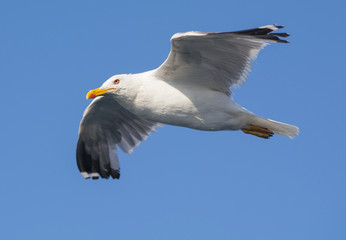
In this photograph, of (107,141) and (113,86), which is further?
(107,141)

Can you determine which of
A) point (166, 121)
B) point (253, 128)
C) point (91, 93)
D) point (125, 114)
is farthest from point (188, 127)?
point (125, 114)

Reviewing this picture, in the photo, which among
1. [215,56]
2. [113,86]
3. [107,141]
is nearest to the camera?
[215,56]

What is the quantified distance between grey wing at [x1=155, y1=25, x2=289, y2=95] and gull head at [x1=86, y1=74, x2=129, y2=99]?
57 cm

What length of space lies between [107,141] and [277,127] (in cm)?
388

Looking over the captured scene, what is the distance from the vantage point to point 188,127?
941cm

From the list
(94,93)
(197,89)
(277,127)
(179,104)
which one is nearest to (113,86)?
(94,93)

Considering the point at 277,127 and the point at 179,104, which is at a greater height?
the point at 179,104

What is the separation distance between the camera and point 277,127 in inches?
378

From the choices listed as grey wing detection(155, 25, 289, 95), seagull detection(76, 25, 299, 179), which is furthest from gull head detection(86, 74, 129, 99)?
grey wing detection(155, 25, 289, 95)

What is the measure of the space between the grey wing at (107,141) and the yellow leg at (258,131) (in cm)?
267

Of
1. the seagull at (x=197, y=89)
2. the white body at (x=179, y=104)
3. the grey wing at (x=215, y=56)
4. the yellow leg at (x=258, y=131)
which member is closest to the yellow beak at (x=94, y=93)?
the seagull at (x=197, y=89)

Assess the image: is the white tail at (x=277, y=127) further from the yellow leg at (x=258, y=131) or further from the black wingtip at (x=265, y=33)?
the black wingtip at (x=265, y=33)

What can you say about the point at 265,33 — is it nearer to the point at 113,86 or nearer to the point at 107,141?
the point at 113,86

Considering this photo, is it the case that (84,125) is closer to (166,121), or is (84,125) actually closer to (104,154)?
(104,154)
